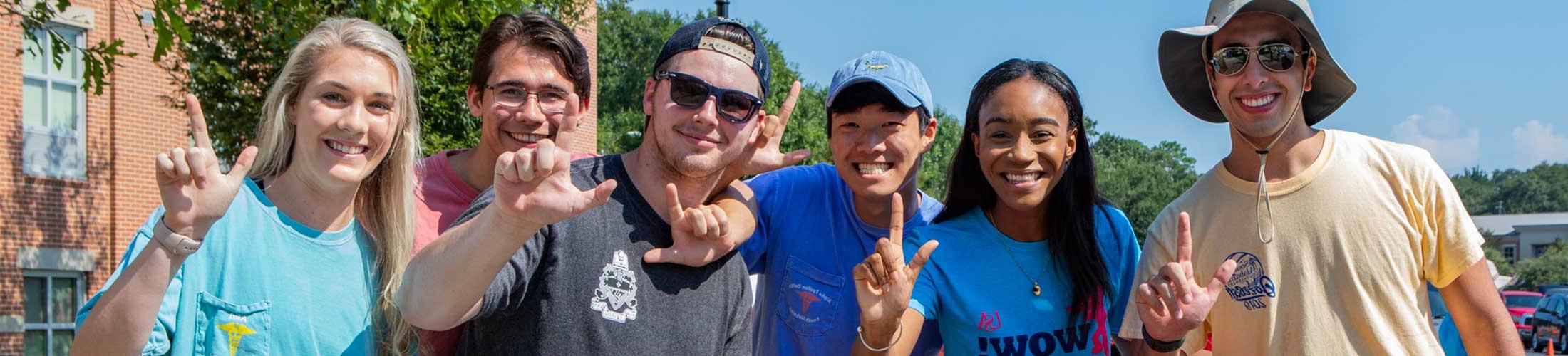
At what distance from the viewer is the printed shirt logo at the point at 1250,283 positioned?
341cm

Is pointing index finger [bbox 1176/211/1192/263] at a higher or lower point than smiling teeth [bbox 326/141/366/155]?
lower

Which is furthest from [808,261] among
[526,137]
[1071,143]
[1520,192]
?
[1520,192]

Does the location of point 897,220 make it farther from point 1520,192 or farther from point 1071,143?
point 1520,192

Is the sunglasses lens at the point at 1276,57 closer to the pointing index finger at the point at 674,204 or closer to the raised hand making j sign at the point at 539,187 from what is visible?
the pointing index finger at the point at 674,204

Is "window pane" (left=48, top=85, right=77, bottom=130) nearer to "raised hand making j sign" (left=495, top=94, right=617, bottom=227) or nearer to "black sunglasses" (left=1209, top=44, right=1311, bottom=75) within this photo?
"raised hand making j sign" (left=495, top=94, right=617, bottom=227)

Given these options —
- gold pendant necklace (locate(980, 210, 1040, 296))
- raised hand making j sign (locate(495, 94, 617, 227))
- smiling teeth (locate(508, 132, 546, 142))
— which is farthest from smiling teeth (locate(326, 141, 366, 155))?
gold pendant necklace (locate(980, 210, 1040, 296))

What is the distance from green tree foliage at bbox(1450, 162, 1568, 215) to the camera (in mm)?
118500

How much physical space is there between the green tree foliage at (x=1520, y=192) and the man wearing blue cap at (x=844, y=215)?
12955 centimetres

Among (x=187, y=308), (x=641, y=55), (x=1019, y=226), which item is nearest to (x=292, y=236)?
(x=187, y=308)

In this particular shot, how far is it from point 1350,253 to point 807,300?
1.67m

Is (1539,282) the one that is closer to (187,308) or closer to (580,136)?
(580,136)

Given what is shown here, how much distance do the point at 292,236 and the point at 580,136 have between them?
1603 centimetres

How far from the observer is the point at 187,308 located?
280 centimetres

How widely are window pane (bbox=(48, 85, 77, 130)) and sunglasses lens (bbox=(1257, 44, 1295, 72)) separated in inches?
640
